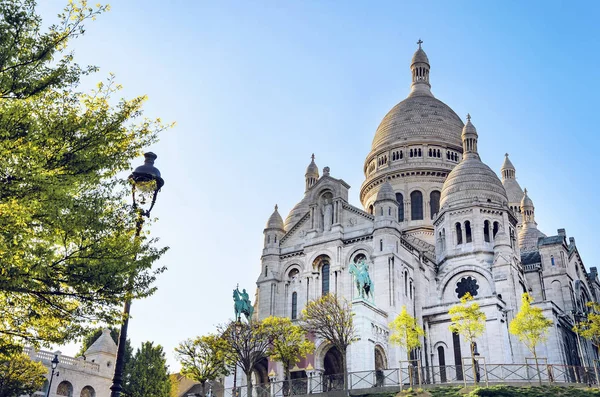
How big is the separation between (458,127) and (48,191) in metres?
61.0

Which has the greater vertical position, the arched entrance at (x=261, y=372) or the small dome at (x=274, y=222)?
the small dome at (x=274, y=222)

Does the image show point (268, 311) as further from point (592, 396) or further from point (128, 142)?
point (128, 142)

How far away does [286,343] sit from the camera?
129ft

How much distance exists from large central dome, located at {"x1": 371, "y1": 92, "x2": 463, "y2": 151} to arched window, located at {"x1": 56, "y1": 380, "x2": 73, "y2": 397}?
3993cm

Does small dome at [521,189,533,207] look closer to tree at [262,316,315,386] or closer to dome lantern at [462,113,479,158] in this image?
dome lantern at [462,113,479,158]

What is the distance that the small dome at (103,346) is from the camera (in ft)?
174

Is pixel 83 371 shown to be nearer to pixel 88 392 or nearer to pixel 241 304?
pixel 88 392

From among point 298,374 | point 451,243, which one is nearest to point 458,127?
point 451,243

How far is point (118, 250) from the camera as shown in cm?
1540

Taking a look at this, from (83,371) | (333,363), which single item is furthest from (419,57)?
(83,371)

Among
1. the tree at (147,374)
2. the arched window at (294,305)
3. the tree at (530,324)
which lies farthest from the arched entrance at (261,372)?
the tree at (530,324)

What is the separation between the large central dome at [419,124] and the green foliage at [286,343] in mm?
32821

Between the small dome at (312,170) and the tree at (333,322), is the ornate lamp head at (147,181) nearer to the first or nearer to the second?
the tree at (333,322)

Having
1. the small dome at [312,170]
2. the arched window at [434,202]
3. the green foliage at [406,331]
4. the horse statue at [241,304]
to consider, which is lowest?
the green foliage at [406,331]
